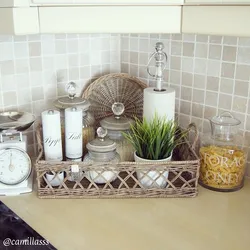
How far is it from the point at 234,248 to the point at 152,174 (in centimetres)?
31

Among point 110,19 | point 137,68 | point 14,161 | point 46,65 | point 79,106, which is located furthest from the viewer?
point 137,68

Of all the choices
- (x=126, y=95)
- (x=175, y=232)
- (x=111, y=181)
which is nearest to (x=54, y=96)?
(x=126, y=95)

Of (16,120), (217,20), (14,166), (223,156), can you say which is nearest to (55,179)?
(14,166)

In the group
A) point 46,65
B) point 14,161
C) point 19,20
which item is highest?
point 19,20

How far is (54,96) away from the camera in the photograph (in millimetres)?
1358

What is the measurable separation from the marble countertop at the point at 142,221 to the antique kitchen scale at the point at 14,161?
0.03 m

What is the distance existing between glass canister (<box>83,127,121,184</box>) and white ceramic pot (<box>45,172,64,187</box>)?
0.26ft

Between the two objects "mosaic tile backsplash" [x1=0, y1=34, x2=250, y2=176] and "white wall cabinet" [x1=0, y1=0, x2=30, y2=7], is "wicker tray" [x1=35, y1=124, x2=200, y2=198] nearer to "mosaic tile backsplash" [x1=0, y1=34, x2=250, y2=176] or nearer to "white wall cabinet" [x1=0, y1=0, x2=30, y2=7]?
"mosaic tile backsplash" [x1=0, y1=34, x2=250, y2=176]

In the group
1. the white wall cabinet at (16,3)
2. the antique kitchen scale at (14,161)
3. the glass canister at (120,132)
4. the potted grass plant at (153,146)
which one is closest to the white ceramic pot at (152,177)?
the potted grass plant at (153,146)

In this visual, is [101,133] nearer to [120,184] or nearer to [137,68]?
[120,184]

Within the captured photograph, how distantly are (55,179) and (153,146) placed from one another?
30cm

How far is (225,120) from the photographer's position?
3.89ft

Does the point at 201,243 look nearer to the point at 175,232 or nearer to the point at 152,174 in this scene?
the point at 175,232

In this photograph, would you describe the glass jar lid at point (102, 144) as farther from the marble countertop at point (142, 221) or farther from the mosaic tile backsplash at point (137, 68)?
the mosaic tile backsplash at point (137, 68)
